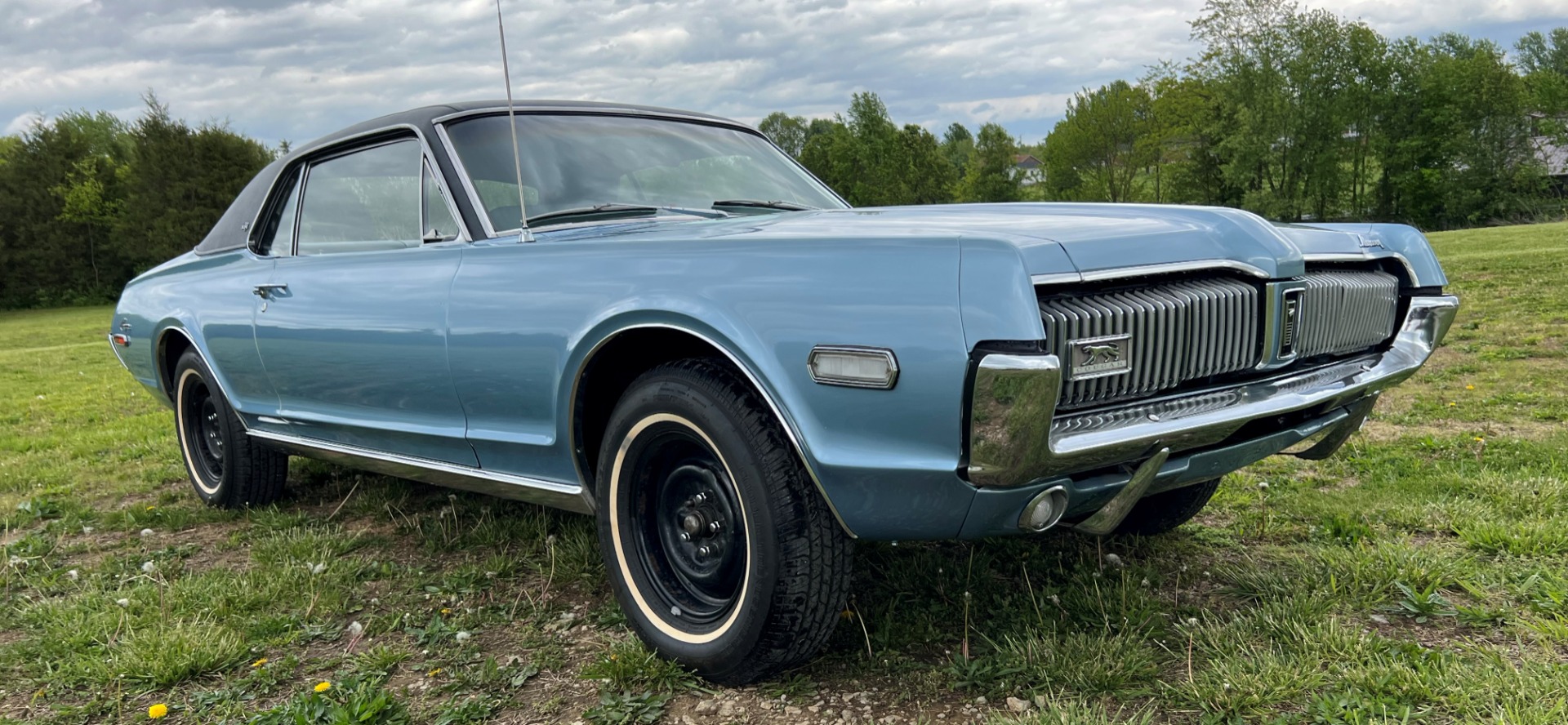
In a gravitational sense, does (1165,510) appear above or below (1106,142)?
below

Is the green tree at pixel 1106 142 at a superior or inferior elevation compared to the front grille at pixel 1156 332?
superior

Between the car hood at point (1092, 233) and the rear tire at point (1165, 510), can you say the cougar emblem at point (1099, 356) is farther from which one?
the rear tire at point (1165, 510)

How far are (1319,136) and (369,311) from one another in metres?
53.4

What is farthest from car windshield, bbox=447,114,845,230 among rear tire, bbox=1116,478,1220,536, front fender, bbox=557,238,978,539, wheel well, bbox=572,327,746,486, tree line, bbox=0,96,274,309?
tree line, bbox=0,96,274,309

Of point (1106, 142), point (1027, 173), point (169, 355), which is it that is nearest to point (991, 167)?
point (1106, 142)

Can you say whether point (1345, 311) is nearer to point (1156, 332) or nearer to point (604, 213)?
point (1156, 332)

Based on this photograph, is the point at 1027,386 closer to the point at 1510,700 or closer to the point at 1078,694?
the point at 1078,694

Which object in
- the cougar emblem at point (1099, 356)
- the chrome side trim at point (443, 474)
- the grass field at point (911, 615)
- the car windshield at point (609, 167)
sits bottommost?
the grass field at point (911, 615)

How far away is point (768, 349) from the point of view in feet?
7.31

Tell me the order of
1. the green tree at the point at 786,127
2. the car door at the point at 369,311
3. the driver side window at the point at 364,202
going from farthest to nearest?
the green tree at the point at 786,127
the driver side window at the point at 364,202
the car door at the point at 369,311

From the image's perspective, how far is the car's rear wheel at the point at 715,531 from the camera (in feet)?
7.56

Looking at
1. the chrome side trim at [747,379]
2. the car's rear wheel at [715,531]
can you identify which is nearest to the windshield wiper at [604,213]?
the chrome side trim at [747,379]

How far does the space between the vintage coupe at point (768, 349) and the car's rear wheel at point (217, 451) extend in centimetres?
57

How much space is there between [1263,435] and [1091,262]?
707mm
